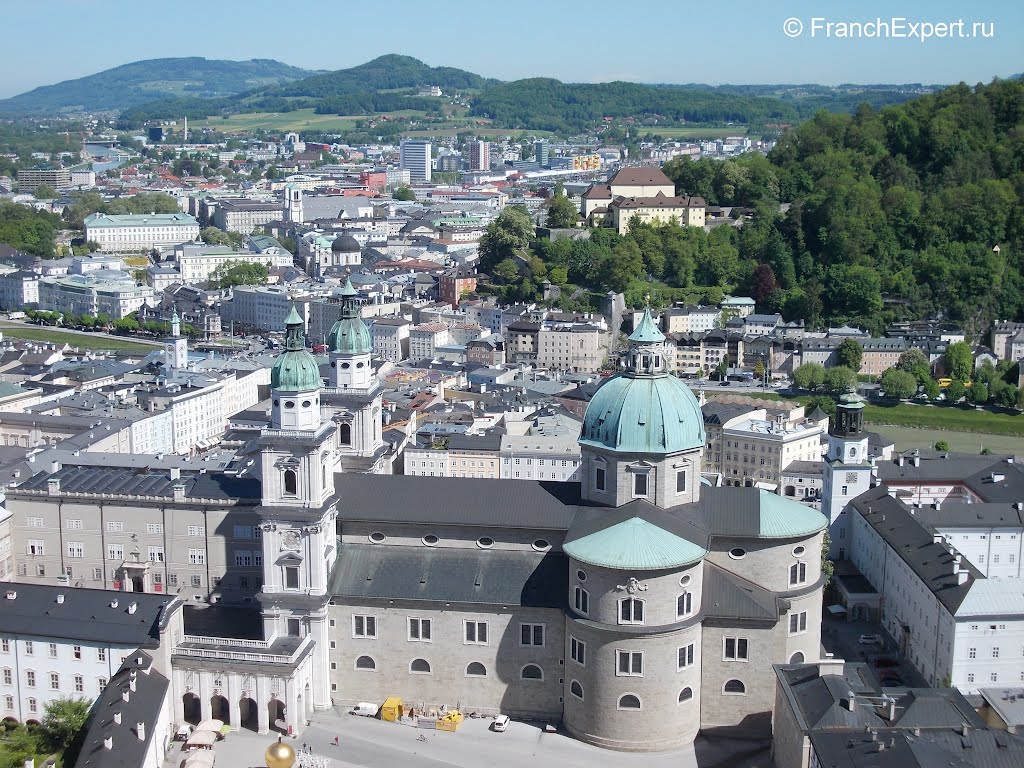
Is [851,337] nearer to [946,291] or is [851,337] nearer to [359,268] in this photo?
[946,291]

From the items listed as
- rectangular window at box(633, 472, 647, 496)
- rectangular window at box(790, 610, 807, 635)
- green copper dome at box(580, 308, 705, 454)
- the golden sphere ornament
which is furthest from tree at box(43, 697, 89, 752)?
rectangular window at box(790, 610, 807, 635)

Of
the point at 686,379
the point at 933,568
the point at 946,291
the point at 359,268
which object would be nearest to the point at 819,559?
the point at 933,568

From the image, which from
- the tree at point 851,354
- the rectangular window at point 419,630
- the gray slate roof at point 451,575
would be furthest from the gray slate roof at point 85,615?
the tree at point 851,354

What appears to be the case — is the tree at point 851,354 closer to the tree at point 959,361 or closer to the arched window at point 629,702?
the tree at point 959,361

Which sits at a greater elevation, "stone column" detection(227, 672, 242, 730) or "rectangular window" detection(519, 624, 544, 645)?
"rectangular window" detection(519, 624, 544, 645)

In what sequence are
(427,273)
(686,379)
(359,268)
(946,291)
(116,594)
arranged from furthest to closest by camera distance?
(359,268) → (427,273) → (946,291) → (686,379) → (116,594)

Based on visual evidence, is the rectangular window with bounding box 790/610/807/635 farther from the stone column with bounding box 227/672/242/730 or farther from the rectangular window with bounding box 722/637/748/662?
the stone column with bounding box 227/672/242/730

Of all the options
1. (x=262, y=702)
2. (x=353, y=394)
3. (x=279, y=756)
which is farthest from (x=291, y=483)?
(x=279, y=756)
